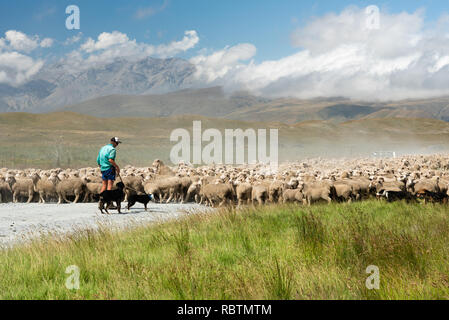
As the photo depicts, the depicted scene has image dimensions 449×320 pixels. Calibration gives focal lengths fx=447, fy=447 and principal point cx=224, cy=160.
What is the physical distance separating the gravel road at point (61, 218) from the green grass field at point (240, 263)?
2.60 m

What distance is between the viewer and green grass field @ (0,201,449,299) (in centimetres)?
512

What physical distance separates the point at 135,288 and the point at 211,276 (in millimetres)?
995

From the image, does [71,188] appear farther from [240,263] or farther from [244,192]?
[240,263]

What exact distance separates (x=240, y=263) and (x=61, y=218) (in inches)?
350

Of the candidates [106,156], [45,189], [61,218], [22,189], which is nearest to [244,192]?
[106,156]

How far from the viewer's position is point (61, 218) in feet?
45.3

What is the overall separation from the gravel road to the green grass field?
2.60 meters

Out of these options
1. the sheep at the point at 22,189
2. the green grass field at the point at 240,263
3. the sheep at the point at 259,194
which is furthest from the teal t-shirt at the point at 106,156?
the sheep at the point at 22,189

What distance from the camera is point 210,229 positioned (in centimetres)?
945

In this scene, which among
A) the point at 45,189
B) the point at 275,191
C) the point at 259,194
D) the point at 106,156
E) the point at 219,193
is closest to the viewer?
the point at 106,156

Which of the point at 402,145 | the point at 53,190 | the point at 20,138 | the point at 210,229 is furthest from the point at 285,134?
the point at 210,229

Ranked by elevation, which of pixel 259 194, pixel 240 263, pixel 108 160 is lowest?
pixel 259 194

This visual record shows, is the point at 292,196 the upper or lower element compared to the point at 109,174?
lower
